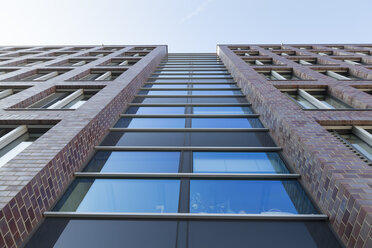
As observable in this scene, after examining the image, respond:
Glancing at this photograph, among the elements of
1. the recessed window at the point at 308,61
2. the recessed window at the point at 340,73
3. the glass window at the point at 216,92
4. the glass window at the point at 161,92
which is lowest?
the glass window at the point at 161,92

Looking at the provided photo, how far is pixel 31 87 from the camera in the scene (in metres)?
9.78

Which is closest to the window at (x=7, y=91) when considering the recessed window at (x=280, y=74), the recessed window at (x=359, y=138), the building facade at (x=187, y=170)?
the building facade at (x=187, y=170)

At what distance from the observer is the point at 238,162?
5.86 meters

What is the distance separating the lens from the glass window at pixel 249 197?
4453 millimetres

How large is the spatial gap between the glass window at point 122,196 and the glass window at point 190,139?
5.71ft

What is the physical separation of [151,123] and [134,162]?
238 centimetres

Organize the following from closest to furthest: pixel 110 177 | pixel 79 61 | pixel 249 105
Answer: pixel 110 177, pixel 249 105, pixel 79 61

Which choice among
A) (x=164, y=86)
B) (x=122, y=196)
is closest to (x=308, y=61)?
Answer: (x=164, y=86)

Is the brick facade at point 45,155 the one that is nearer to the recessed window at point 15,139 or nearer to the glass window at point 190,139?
the recessed window at point 15,139

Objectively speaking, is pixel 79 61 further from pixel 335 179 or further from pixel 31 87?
pixel 335 179

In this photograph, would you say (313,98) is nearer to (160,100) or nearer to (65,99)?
(160,100)

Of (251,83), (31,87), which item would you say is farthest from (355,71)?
(31,87)

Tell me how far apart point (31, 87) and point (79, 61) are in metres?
7.45

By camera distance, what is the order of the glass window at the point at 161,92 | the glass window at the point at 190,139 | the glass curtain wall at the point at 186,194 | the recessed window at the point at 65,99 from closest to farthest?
the glass curtain wall at the point at 186,194, the glass window at the point at 190,139, the recessed window at the point at 65,99, the glass window at the point at 161,92
